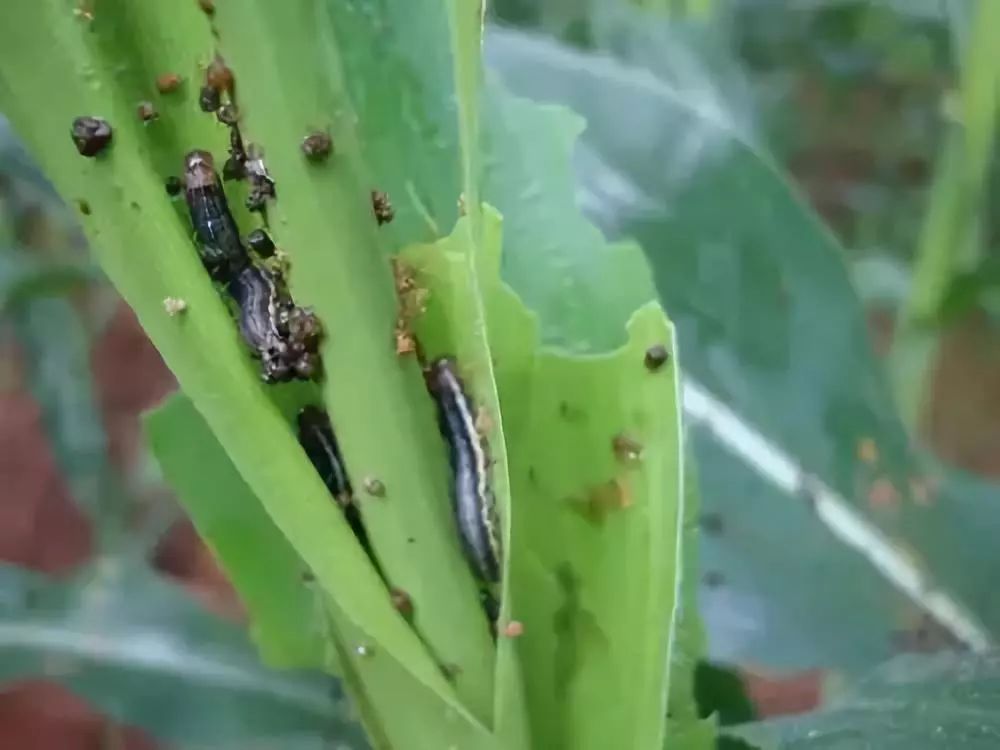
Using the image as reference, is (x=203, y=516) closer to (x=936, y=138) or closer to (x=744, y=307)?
(x=744, y=307)

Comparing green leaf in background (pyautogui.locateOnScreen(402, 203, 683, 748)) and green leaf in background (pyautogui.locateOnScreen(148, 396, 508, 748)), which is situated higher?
green leaf in background (pyautogui.locateOnScreen(402, 203, 683, 748))

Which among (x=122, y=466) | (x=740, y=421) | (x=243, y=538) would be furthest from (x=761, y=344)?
(x=122, y=466)

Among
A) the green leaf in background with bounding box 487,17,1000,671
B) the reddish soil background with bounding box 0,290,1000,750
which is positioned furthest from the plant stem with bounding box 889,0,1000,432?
the reddish soil background with bounding box 0,290,1000,750

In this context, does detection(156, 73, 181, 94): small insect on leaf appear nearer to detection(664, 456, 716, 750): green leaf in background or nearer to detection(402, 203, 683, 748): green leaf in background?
detection(402, 203, 683, 748): green leaf in background

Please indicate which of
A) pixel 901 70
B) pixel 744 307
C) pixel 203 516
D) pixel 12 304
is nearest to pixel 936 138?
pixel 901 70

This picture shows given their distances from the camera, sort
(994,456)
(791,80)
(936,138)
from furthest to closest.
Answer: (994,456)
(936,138)
(791,80)

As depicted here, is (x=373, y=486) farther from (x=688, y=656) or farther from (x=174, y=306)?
(x=688, y=656)
